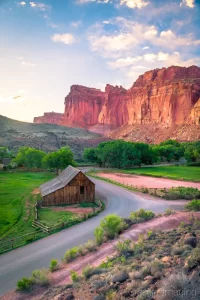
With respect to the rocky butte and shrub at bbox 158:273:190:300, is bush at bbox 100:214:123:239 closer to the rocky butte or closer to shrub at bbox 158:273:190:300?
shrub at bbox 158:273:190:300

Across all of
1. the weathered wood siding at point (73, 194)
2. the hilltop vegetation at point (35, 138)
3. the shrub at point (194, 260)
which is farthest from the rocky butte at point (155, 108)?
the shrub at point (194, 260)

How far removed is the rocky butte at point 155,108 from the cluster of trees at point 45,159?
7529cm

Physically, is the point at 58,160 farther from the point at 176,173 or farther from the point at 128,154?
the point at 128,154

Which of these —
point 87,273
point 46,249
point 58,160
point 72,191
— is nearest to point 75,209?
point 72,191

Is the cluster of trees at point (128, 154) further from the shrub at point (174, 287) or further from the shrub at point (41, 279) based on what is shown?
the shrub at point (174, 287)

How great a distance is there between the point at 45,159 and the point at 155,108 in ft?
357

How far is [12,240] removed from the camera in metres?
17.3

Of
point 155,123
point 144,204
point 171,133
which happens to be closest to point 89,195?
point 144,204

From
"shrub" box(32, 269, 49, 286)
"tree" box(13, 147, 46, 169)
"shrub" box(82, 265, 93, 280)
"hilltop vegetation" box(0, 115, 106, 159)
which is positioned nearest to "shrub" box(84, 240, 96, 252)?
"shrub" box(82, 265, 93, 280)

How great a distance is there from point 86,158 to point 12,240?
62.7 m

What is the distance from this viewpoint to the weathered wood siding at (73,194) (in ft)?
94.7

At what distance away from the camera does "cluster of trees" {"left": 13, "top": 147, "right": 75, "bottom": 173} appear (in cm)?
5027

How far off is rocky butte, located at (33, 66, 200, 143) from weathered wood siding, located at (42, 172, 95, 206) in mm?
91746

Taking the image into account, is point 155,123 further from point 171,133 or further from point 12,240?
point 12,240
